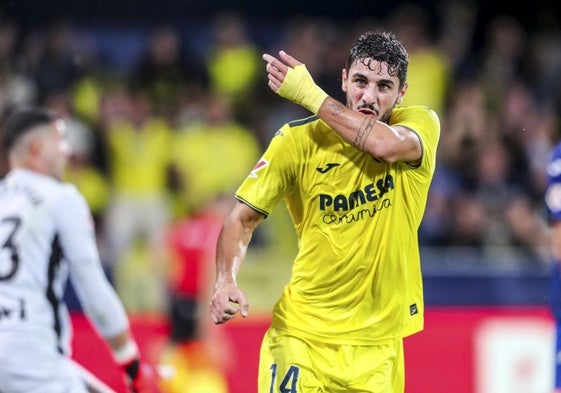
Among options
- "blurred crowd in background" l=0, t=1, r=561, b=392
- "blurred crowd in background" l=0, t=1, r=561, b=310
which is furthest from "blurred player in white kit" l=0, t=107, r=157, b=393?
"blurred crowd in background" l=0, t=1, r=561, b=310

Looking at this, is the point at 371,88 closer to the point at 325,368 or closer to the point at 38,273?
the point at 325,368

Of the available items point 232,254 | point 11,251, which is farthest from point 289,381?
point 11,251

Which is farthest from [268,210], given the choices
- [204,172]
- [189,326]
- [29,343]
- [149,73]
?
[149,73]

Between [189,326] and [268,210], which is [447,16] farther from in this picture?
[268,210]

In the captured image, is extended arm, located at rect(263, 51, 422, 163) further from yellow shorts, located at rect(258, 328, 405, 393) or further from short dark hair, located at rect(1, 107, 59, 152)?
short dark hair, located at rect(1, 107, 59, 152)

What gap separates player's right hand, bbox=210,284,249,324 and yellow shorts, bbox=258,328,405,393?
38cm

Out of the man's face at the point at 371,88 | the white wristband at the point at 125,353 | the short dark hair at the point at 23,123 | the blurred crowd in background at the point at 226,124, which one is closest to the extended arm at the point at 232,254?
the man's face at the point at 371,88

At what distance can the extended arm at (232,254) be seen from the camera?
187 inches

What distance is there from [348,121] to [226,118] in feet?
24.4

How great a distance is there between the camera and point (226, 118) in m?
12.2

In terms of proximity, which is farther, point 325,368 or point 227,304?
point 325,368

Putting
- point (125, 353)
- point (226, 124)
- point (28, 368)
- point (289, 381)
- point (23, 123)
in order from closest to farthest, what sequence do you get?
point (289, 381)
point (28, 368)
point (125, 353)
point (23, 123)
point (226, 124)

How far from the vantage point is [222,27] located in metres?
13.3

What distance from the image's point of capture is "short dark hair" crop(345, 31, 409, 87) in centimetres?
499
